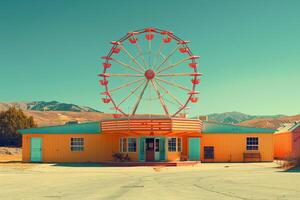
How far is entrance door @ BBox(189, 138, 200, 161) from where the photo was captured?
42.3 metres

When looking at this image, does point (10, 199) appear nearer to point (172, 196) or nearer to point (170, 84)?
point (172, 196)

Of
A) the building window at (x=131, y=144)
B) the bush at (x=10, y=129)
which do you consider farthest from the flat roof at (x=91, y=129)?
the bush at (x=10, y=129)

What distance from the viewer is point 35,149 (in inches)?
1698

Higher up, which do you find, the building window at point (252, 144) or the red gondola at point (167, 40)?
the red gondola at point (167, 40)

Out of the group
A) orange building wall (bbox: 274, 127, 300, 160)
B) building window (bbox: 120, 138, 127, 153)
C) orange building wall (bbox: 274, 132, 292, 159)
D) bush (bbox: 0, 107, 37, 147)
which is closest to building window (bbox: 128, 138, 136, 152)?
building window (bbox: 120, 138, 127, 153)

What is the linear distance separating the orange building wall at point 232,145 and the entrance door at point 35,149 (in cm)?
1461

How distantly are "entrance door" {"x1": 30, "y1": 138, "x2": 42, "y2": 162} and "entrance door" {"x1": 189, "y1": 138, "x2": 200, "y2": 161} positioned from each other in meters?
13.5

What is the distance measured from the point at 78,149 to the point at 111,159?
10.4 feet

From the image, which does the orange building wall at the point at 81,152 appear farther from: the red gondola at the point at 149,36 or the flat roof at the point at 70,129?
the red gondola at the point at 149,36

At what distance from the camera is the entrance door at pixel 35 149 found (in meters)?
42.9

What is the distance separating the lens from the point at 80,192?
1686 centimetres

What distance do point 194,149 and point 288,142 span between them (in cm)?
1110

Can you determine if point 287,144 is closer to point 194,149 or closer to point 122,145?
point 194,149

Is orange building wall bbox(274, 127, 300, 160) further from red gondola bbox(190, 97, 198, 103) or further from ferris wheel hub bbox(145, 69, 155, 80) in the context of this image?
ferris wheel hub bbox(145, 69, 155, 80)
